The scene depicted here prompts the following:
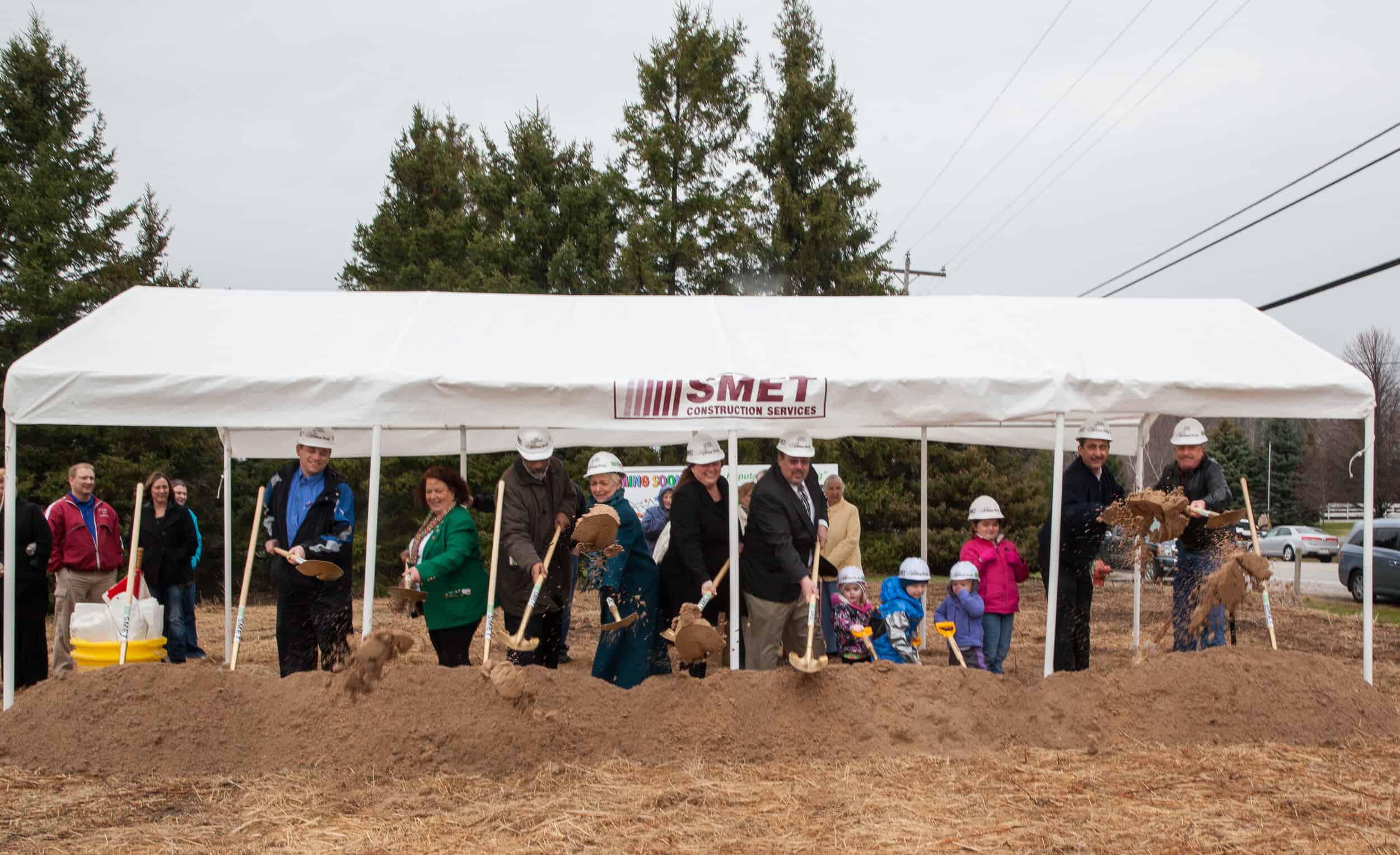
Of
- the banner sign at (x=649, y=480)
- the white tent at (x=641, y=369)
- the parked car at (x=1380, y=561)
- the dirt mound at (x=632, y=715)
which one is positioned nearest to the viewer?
the dirt mound at (x=632, y=715)

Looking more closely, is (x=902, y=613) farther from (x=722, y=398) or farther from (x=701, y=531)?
(x=722, y=398)

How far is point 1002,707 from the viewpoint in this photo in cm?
Answer: 584

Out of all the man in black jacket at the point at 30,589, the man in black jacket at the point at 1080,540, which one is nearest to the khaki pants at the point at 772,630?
the man in black jacket at the point at 1080,540

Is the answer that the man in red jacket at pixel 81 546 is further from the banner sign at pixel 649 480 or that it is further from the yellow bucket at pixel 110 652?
the banner sign at pixel 649 480

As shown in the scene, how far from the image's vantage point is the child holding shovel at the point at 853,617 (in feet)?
22.7

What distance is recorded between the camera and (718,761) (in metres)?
5.42

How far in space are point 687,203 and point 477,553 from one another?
18913 millimetres

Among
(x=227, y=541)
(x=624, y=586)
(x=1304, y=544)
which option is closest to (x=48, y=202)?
(x=227, y=541)

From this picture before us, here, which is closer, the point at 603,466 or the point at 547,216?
the point at 603,466

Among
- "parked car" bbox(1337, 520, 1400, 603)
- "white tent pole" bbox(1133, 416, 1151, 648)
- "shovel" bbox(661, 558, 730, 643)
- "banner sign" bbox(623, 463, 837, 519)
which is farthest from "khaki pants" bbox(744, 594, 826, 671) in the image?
"parked car" bbox(1337, 520, 1400, 603)

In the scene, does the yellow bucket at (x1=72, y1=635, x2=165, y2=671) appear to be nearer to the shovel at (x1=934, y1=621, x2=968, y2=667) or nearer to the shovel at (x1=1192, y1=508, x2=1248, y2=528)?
the shovel at (x1=934, y1=621, x2=968, y2=667)

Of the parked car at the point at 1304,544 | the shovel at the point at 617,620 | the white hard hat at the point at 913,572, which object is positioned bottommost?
the parked car at the point at 1304,544

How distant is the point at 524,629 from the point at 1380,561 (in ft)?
50.5

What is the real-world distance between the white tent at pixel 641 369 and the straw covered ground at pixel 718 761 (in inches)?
33.8
